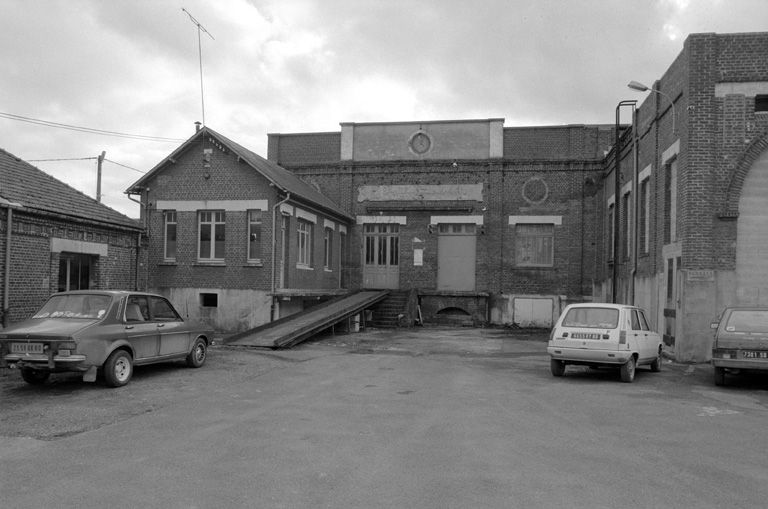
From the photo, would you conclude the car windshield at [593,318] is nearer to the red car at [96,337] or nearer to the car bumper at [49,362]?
the red car at [96,337]

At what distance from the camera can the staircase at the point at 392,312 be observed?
86.3 feet

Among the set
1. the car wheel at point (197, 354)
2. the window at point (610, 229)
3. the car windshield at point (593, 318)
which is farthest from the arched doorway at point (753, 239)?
the car wheel at point (197, 354)

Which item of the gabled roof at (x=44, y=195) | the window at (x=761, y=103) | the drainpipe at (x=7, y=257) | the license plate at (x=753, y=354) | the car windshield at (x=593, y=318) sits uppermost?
the window at (x=761, y=103)

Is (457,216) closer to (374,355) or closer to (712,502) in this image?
(374,355)

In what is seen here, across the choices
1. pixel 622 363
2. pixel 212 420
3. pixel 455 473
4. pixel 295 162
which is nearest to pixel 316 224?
pixel 295 162

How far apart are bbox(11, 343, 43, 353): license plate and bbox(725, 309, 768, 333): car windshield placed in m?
11.9

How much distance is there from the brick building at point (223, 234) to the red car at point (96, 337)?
8.73 m

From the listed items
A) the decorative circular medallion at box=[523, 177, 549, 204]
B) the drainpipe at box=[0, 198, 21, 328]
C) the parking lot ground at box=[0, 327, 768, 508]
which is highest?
the decorative circular medallion at box=[523, 177, 549, 204]

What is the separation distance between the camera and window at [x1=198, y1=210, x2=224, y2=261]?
887 inches

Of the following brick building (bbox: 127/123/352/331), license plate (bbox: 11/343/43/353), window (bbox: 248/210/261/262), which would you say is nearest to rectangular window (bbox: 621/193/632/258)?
brick building (bbox: 127/123/352/331)

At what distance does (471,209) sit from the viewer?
27641mm

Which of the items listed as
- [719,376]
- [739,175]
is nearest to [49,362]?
[719,376]

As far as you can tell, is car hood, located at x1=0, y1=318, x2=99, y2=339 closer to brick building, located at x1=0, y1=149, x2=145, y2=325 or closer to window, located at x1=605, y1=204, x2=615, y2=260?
brick building, located at x1=0, y1=149, x2=145, y2=325

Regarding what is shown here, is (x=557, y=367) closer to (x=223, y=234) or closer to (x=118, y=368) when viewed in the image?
(x=118, y=368)
